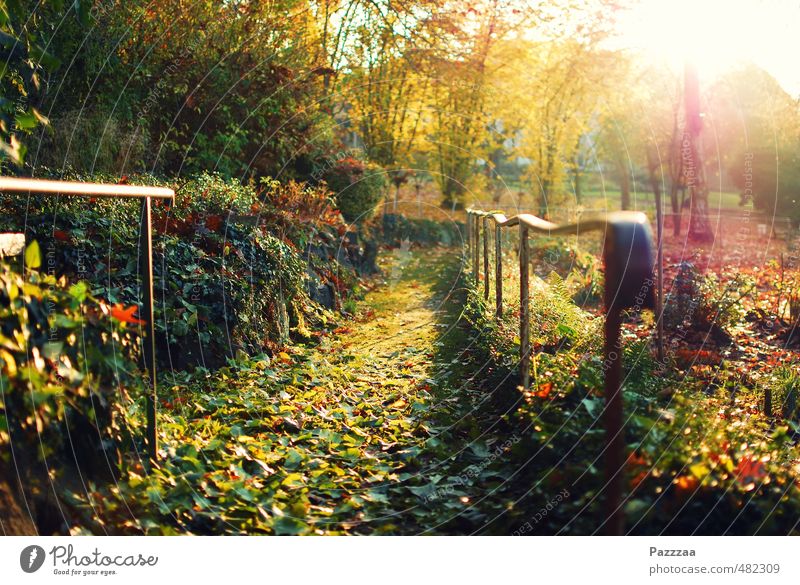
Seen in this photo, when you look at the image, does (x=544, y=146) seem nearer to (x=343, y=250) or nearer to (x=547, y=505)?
(x=343, y=250)

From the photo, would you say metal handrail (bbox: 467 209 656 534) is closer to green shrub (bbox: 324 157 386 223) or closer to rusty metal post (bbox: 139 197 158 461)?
rusty metal post (bbox: 139 197 158 461)

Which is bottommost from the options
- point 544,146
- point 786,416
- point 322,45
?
point 786,416

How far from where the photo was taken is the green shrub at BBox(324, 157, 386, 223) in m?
12.3

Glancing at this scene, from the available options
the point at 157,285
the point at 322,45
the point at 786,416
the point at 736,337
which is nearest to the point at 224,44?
the point at 322,45

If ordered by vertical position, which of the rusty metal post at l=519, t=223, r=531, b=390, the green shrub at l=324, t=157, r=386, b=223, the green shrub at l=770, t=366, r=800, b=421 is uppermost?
the green shrub at l=324, t=157, r=386, b=223

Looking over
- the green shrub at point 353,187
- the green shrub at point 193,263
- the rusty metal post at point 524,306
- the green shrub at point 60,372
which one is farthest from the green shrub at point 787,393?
the green shrub at point 353,187

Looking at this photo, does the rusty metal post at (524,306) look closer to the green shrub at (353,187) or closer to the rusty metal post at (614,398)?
the rusty metal post at (614,398)

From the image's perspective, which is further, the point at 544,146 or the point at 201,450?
the point at 544,146

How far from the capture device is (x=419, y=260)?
14703mm

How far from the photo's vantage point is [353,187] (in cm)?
1233

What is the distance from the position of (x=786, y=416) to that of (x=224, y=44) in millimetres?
9067

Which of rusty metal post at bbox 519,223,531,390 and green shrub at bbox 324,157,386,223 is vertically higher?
green shrub at bbox 324,157,386,223

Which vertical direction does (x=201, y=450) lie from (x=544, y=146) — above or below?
below

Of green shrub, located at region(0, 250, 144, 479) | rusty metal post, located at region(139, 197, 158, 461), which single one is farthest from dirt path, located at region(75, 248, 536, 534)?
green shrub, located at region(0, 250, 144, 479)
